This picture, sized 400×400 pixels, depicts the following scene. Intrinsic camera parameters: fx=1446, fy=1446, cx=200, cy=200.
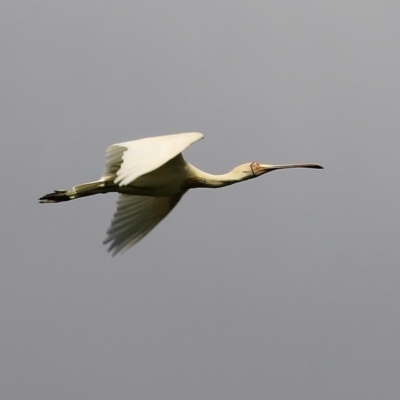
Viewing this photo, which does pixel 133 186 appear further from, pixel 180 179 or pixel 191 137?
pixel 191 137

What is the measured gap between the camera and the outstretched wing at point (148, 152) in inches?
803

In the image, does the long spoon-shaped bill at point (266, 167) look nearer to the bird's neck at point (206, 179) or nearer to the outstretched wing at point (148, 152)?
the bird's neck at point (206, 179)

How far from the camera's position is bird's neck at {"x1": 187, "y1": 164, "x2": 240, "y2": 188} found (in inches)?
969

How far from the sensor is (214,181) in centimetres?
2495

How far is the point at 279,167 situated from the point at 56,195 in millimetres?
4017

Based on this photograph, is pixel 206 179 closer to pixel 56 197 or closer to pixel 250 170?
pixel 250 170

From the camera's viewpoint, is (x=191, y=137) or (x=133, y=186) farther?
(x=133, y=186)

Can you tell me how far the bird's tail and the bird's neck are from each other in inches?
59.2

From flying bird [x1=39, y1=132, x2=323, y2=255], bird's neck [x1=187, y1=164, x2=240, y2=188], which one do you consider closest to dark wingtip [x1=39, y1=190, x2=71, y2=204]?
flying bird [x1=39, y1=132, x2=323, y2=255]

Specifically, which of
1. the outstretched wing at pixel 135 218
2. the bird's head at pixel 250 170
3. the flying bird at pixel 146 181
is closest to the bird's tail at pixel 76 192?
the flying bird at pixel 146 181

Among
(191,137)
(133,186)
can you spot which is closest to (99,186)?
(133,186)

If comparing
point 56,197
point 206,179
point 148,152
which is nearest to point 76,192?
point 56,197

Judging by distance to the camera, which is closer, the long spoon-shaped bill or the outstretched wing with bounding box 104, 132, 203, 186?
the outstretched wing with bounding box 104, 132, 203, 186

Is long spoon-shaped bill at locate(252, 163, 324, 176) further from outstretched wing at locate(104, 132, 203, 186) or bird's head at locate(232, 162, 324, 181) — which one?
outstretched wing at locate(104, 132, 203, 186)
